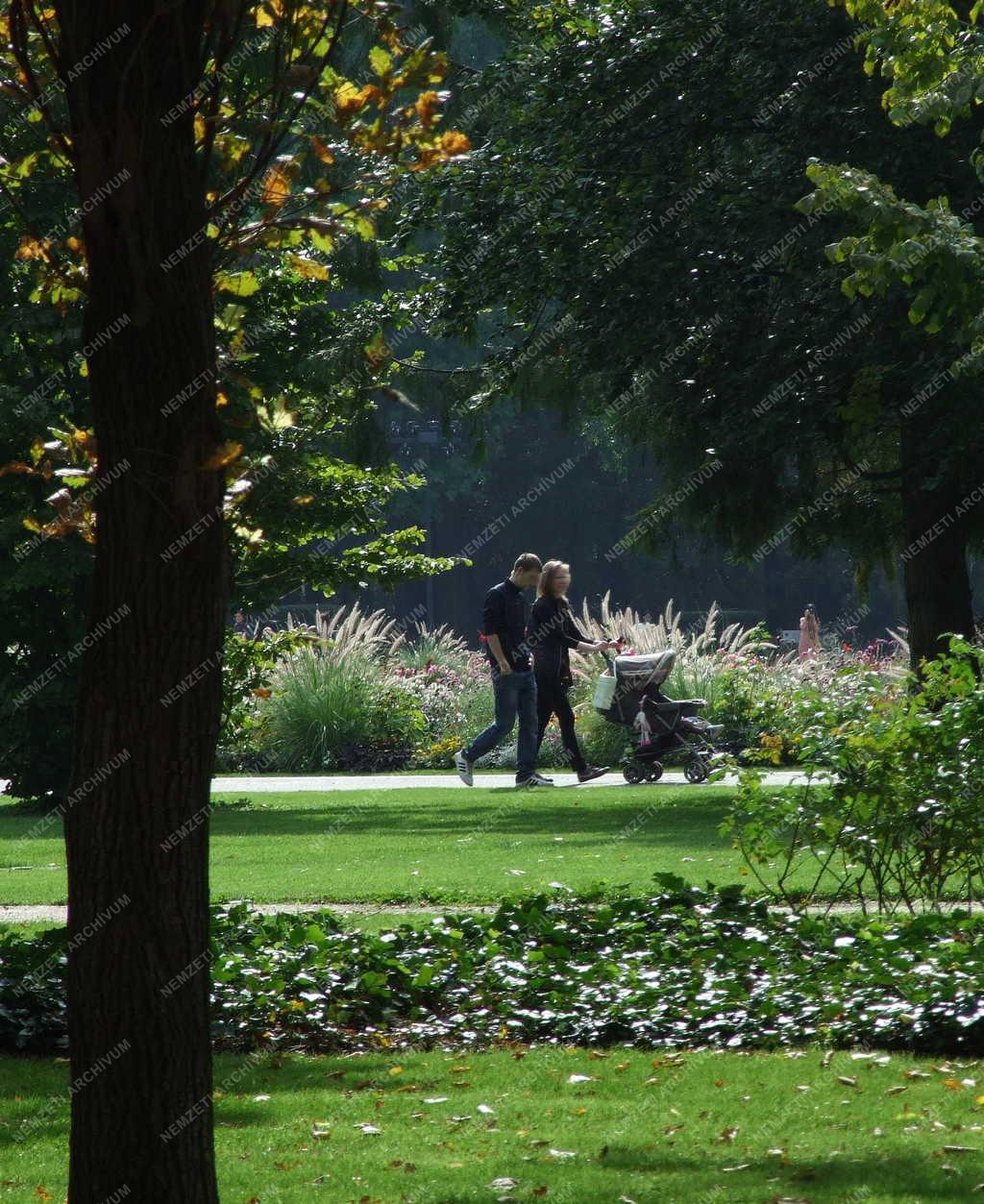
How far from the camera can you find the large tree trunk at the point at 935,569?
1573 cm

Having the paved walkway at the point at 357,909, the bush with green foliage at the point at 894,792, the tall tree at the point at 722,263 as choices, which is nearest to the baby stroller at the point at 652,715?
the tall tree at the point at 722,263

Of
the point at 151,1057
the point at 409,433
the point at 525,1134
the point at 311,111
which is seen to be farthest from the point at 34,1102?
the point at 409,433

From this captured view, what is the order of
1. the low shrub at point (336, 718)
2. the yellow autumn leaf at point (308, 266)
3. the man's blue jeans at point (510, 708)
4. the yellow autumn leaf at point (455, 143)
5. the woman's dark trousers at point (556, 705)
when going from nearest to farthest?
the yellow autumn leaf at point (455, 143), the yellow autumn leaf at point (308, 266), the man's blue jeans at point (510, 708), the woman's dark trousers at point (556, 705), the low shrub at point (336, 718)

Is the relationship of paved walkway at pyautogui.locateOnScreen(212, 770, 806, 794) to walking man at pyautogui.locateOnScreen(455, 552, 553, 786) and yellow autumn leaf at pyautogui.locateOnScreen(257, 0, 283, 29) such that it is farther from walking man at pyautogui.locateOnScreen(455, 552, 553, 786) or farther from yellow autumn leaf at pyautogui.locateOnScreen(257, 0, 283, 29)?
yellow autumn leaf at pyautogui.locateOnScreen(257, 0, 283, 29)

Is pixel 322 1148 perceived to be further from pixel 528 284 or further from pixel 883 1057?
pixel 528 284

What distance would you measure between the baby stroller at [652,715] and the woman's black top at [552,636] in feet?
3.52

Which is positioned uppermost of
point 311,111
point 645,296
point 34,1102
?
point 645,296

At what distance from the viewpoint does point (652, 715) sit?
1777 centimetres

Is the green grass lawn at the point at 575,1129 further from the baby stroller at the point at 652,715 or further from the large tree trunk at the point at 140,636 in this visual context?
the baby stroller at the point at 652,715

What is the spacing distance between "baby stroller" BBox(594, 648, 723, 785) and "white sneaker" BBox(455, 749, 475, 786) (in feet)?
5.02

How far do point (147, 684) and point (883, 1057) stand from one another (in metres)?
3.39

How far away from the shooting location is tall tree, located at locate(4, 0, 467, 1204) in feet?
11.8

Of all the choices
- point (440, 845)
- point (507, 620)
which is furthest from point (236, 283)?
point (507, 620)

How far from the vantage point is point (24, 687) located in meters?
15.7
